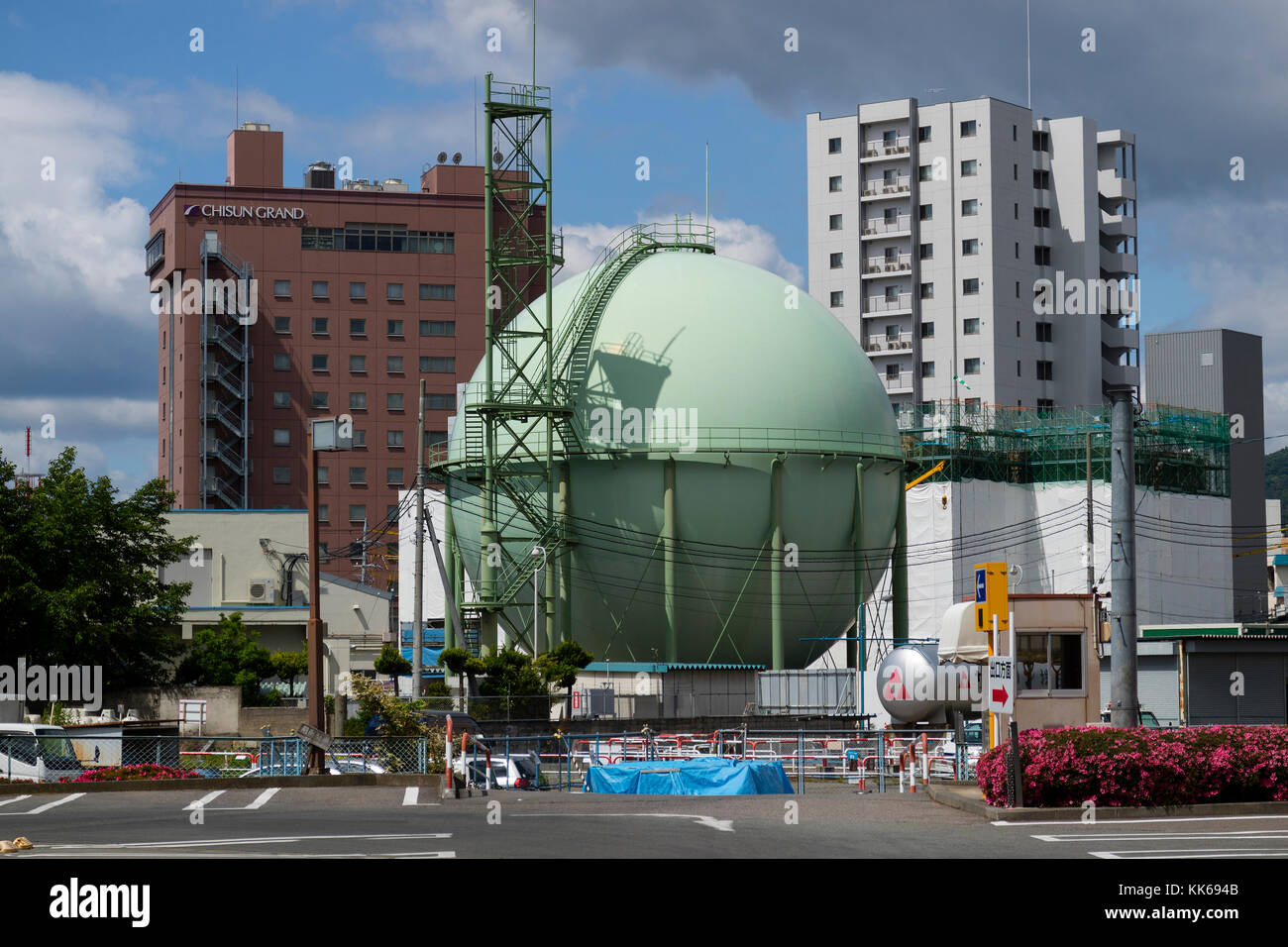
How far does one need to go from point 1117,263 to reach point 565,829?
101227 millimetres

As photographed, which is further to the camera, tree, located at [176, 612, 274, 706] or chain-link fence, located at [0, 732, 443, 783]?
tree, located at [176, 612, 274, 706]

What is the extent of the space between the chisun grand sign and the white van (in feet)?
287

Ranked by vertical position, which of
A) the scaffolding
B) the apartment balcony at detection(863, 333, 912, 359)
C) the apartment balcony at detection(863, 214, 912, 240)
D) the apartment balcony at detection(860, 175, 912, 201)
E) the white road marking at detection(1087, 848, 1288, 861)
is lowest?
the white road marking at detection(1087, 848, 1288, 861)

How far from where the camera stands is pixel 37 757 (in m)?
29.3

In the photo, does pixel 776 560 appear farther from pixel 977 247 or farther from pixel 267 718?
pixel 977 247

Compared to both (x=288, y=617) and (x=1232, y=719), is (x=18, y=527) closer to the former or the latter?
(x=288, y=617)

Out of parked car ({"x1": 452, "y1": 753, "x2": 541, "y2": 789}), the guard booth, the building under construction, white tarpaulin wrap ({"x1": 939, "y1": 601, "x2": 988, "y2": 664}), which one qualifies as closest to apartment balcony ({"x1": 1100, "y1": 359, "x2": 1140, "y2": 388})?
the building under construction

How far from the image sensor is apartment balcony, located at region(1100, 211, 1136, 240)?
110938mm

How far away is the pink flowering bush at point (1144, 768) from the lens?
2061cm

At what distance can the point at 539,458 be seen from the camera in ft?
167

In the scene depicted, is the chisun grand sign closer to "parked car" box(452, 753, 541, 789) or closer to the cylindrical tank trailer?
the cylindrical tank trailer

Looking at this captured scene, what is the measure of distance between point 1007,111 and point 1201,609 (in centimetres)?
3601
